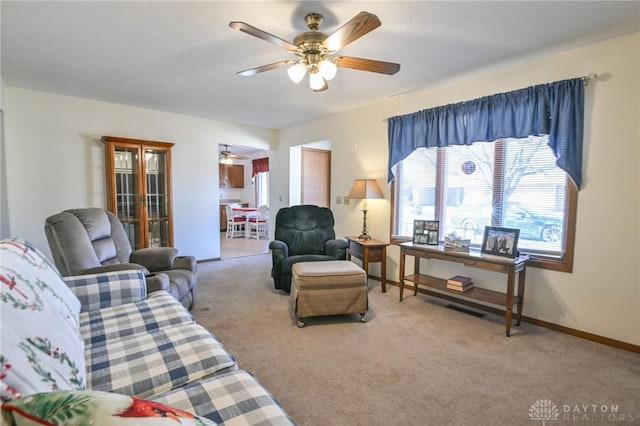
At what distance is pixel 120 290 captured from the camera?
1.94 metres

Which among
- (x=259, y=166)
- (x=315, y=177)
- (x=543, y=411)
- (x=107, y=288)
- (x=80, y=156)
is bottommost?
(x=543, y=411)

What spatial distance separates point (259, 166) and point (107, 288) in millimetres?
7104

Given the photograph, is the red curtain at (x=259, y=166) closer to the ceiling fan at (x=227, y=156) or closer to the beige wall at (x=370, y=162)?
the ceiling fan at (x=227, y=156)

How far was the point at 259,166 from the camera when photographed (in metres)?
8.77

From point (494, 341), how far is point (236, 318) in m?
2.24

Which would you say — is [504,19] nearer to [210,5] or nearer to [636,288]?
[210,5]

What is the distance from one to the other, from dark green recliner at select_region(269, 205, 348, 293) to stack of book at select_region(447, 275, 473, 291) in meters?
1.17

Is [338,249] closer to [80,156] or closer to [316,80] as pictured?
[316,80]

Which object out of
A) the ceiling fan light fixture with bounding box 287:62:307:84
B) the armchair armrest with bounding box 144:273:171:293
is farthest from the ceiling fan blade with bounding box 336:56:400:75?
the armchair armrest with bounding box 144:273:171:293

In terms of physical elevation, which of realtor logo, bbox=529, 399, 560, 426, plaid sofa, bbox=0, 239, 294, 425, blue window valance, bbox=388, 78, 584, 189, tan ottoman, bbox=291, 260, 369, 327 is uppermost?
blue window valance, bbox=388, 78, 584, 189

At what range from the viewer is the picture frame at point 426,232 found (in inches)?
132

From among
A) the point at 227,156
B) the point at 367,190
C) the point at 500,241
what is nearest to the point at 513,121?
the point at 500,241

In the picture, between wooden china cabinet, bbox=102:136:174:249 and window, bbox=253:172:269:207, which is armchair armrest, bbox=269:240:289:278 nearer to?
wooden china cabinet, bbox=102:136:174:249

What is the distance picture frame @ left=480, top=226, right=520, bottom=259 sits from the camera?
106 inches
